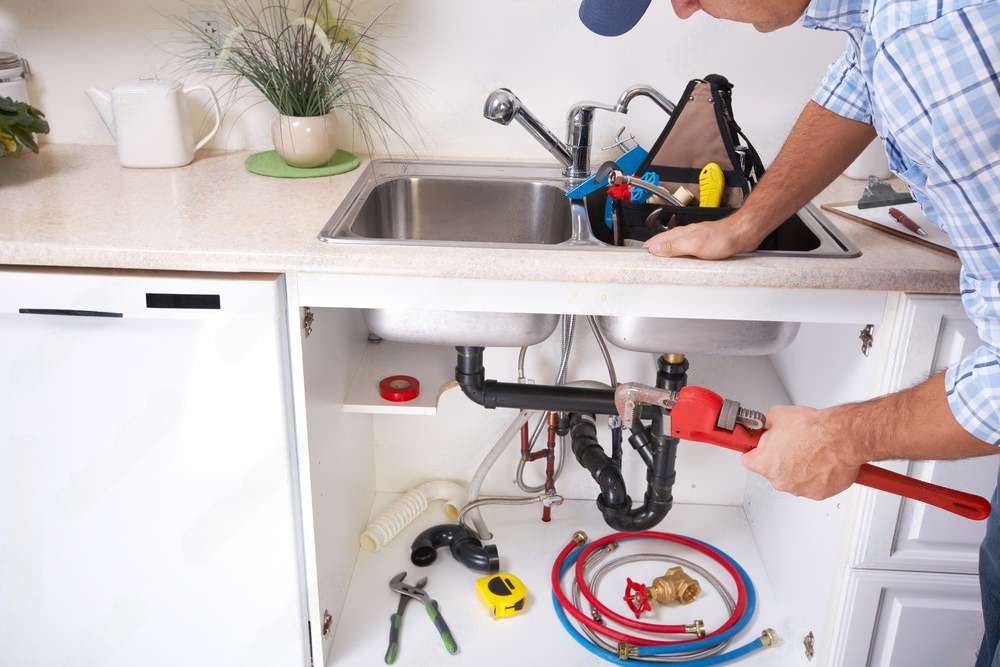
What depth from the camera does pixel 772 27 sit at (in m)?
1.10

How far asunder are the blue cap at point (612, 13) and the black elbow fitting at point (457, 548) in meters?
1.10

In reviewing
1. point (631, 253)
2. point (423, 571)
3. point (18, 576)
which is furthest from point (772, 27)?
point (18, 576)

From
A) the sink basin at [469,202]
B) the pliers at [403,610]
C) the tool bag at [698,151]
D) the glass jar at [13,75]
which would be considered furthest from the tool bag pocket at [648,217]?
the glass jar at [13,75]

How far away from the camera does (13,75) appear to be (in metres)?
1.68

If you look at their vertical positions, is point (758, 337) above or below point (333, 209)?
below

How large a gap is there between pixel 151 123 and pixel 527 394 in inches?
34.2

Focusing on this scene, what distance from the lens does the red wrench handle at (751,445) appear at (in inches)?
40.9

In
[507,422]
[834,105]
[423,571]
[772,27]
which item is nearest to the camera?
[772,27]

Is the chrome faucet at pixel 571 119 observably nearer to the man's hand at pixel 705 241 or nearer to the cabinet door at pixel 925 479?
the man's hand at pixel 705 241

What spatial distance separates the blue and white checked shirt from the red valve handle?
39.0 inches

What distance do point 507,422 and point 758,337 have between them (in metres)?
0.74

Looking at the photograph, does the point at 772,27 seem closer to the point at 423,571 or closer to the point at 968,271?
the point at 968,271

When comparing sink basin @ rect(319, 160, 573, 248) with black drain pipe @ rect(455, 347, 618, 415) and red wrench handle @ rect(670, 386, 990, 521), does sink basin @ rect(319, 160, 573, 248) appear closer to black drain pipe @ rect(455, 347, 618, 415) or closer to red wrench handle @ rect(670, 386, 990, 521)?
black drain pipe @ rect(455, 347, 618, 415)

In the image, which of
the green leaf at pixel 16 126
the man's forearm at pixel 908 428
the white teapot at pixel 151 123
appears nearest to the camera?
the man's forearm at pixel 908 428
